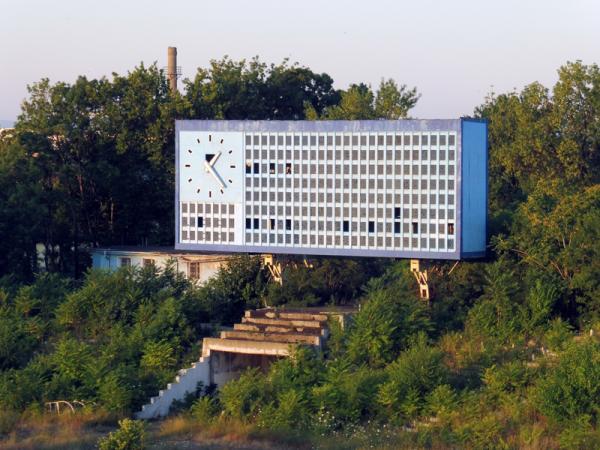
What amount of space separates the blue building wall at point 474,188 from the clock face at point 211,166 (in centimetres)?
687

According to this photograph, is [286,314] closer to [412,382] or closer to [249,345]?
[249,345]

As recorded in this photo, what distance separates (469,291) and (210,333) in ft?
25.5

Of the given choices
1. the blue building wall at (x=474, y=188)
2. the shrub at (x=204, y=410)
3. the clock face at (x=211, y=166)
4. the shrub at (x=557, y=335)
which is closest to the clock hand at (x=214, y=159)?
the clock face at (x=211, y=166)

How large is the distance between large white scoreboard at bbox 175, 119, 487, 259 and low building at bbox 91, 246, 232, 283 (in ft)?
10.2

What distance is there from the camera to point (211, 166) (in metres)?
35.1

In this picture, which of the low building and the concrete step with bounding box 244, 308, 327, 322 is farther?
the low building

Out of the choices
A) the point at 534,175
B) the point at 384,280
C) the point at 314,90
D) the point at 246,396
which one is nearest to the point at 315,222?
the point at 384,280

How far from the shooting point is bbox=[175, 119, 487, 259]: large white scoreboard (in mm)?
32500

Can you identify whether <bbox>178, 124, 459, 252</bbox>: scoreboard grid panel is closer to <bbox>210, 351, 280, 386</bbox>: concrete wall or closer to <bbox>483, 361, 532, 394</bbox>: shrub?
<bbox>210, 351, 280, 386</bbox>: concrete wall

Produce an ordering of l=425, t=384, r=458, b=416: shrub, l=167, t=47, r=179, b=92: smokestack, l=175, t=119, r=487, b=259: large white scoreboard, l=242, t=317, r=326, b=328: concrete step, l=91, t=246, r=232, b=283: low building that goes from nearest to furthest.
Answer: l=425, t=384, r=458, b=416: shrub
l=242, t=317, r=326, b=328: concrete step
l=175, t=119, r=487, b=259: large white scoreboard
l=91, t=246, r=232, b=283: low building
l=167, t=47, r=179, b=92: smokestack

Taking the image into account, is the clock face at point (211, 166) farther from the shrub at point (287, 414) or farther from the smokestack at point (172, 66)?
the smokestack at point (172, 66)

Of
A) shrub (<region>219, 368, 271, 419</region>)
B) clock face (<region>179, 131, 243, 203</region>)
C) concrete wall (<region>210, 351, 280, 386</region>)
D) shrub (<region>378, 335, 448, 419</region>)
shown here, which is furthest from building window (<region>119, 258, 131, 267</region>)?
shrub (<region>378, 335, 448, 419</region>)

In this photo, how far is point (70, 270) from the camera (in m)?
46.6

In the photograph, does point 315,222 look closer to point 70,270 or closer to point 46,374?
point 46,374
